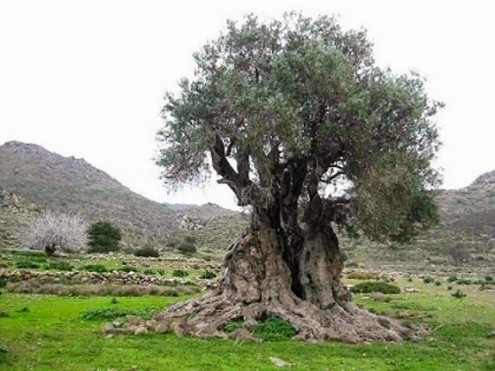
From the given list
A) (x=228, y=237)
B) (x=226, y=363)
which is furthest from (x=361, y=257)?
(x=226, y=363)

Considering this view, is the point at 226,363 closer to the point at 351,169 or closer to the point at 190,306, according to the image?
the point at 190,306

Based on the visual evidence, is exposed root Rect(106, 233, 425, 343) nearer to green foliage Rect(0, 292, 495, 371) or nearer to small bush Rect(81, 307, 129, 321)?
green foliage Rect(0, 292, 495, 371)

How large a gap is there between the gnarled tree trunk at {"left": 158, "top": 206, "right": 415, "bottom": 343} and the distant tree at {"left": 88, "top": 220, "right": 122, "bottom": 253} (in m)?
52.5

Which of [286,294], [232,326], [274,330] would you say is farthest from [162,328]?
[286,294]

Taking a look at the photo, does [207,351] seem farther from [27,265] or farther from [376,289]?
[27,265]

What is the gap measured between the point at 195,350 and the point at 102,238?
199 ft

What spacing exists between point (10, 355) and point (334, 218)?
15.0 metres

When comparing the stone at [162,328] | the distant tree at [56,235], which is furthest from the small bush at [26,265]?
the stone at [162,328]

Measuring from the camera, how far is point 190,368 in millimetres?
16312

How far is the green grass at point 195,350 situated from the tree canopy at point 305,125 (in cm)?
542

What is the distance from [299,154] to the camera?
23.8 meters

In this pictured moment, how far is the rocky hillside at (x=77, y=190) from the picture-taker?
395 ft

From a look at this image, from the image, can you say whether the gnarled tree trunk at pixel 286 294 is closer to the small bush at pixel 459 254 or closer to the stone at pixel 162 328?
the stone at pixel 162 328

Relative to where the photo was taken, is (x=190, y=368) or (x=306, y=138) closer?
(x=190, y=368)
